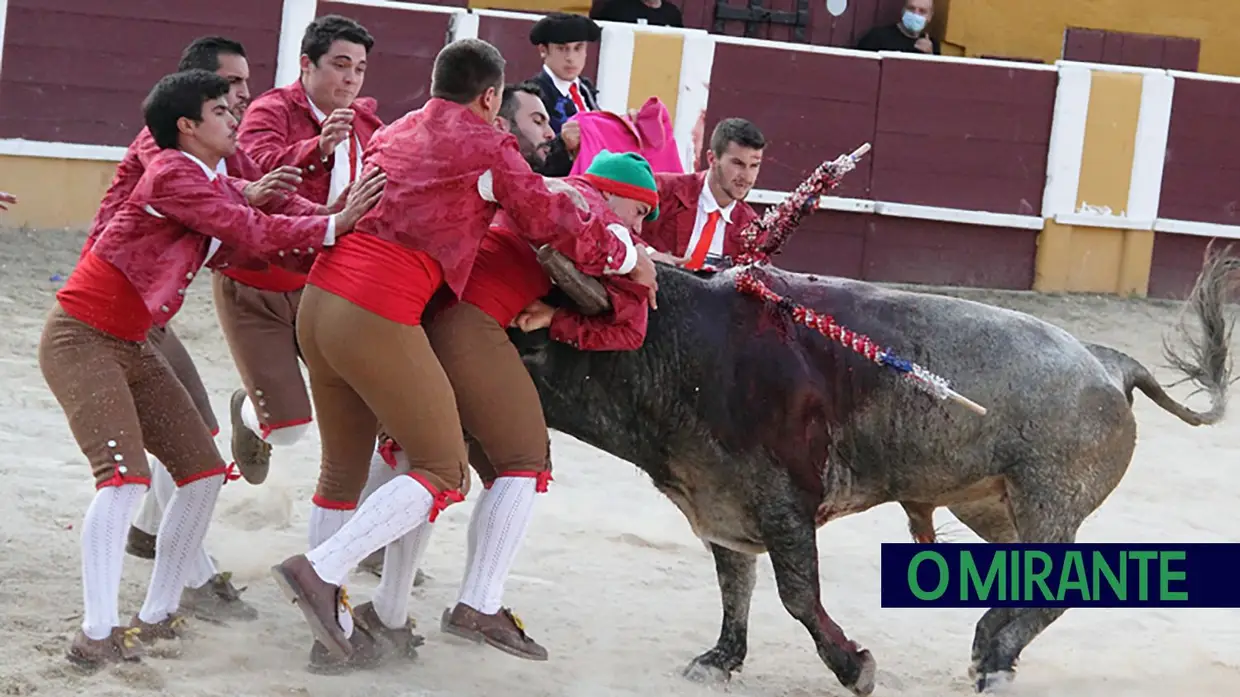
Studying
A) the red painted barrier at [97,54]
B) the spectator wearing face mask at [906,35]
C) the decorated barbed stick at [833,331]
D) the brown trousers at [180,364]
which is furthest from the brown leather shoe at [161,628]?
the spectator wearing face mask at [906,35]

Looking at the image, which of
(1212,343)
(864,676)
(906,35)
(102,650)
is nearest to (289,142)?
(102,650)

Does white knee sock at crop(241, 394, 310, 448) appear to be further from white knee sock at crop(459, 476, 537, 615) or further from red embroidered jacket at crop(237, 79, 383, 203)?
white knee sock at crop(459, 476, 537, 615)

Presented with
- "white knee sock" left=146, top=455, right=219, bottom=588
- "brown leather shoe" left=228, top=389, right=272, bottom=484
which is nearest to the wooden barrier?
"brown leather shoe" left=228, top=389, right=272, bottom=484

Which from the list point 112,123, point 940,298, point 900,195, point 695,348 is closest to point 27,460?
point 695,348

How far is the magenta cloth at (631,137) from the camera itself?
501 cm

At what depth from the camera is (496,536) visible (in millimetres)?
3977

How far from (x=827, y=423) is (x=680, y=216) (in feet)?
3.47

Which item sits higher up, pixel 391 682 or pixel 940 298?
pixel 940 298

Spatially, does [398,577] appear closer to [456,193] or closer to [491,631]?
[491,631]

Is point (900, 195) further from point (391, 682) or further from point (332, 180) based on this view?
point (391, 682)

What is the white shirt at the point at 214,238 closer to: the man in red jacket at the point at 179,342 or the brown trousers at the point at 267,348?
the man in red jacket at the point at 179,342

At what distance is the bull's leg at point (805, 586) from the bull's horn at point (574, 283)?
0.65 metres

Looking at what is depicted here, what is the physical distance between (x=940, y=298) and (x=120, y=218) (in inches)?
81.1

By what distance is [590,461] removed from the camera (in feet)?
22.2
